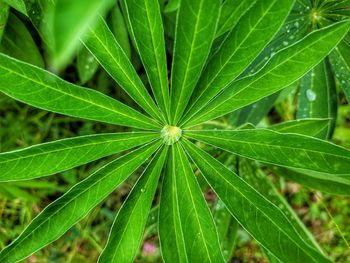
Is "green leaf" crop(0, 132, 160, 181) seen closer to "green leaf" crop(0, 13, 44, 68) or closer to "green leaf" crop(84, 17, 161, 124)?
"green leaf" crop(84, 17, 161, 124)

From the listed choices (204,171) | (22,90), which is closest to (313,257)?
(204,171)

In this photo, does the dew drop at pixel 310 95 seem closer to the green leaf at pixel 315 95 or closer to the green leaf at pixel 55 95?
the green leaf at pixel 315 95

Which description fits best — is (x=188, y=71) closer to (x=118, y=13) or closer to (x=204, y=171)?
(x=204, y=171)

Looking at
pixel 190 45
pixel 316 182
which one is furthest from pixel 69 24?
pixel 316 182

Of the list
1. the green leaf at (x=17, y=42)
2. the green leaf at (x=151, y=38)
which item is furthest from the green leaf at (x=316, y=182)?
the green leaf at (x=17, y=42)

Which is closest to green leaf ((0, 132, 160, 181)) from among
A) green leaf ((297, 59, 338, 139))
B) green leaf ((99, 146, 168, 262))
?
green leaf ((99, 146, 168, 262))

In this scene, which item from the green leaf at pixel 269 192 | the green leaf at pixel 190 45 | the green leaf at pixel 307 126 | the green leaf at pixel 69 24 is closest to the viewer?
the green leaf at pixel 69 24
